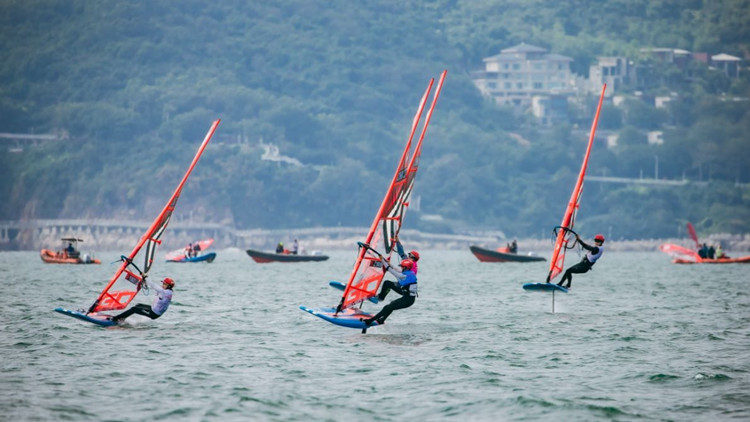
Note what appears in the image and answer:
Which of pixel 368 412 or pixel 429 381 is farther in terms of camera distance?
pixel 429 381

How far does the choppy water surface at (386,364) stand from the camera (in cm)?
2270

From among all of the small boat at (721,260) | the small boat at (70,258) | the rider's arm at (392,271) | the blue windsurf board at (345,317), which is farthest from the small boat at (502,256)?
the rider's arm at (392,271)

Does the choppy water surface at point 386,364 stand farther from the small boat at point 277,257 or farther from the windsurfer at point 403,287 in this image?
the small boat at point 277,257

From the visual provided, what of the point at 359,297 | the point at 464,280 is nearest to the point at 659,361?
the point at 359,297

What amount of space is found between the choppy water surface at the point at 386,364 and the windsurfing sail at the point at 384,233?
1091 mm

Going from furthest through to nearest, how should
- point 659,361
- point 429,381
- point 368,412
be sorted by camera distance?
1. point 659,361
2. point 429,381
3. point 368,412

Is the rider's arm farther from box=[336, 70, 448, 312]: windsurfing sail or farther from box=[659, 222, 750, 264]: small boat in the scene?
box=[659, 222, 750, 264]: small boat

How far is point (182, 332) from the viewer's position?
33.2 m

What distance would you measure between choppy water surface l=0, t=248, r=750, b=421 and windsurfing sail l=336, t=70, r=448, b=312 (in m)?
1.09

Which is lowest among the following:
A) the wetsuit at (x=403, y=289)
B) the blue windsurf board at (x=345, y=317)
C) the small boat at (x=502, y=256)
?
the blue windsurf board at (x=345, y=317)

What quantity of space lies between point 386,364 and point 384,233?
24.5ft

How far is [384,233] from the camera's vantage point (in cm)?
3438

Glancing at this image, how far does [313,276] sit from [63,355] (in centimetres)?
4359

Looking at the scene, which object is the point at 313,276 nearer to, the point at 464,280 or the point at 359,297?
the point at 464,280
